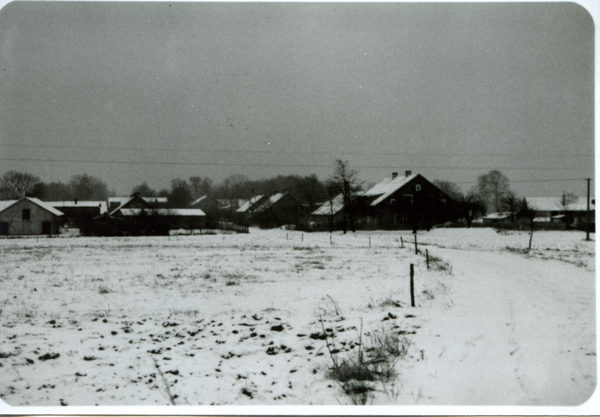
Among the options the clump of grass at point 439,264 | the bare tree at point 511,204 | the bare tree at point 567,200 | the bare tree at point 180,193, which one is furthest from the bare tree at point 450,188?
the bare tree at point 180,193

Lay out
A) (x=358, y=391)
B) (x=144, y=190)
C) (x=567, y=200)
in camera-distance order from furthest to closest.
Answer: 1. (x=144, y=190)
2. (x=567, y=200)
3. (x=358, y=391)

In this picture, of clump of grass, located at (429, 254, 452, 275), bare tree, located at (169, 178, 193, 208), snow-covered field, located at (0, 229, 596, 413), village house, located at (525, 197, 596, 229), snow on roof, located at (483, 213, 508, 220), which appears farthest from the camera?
clump of grass, located at (429, 254, 452, 275)

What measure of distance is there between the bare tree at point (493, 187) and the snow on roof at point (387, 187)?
94 centimetres

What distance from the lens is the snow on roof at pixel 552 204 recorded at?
5.12 meters

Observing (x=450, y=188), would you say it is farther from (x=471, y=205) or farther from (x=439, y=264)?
(x=439, y=264)

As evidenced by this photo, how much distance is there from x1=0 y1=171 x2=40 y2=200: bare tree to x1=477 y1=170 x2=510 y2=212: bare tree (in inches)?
242

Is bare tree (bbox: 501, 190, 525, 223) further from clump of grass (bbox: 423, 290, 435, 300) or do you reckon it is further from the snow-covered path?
clump of grass (bbox: 423, 290, 435, 300)

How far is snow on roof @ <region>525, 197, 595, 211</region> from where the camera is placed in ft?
16.8

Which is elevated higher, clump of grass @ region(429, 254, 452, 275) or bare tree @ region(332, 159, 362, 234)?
bare tree @ region(332, 159, 362, 234)

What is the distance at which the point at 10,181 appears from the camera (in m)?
5.48

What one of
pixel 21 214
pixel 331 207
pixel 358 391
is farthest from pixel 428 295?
pixel 21 214

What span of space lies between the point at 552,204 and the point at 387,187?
8.38ft

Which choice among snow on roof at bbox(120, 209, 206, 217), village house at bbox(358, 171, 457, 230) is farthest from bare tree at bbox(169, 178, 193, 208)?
village house at bbox(358, 171, 457, 230)

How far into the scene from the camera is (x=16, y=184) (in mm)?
5578
